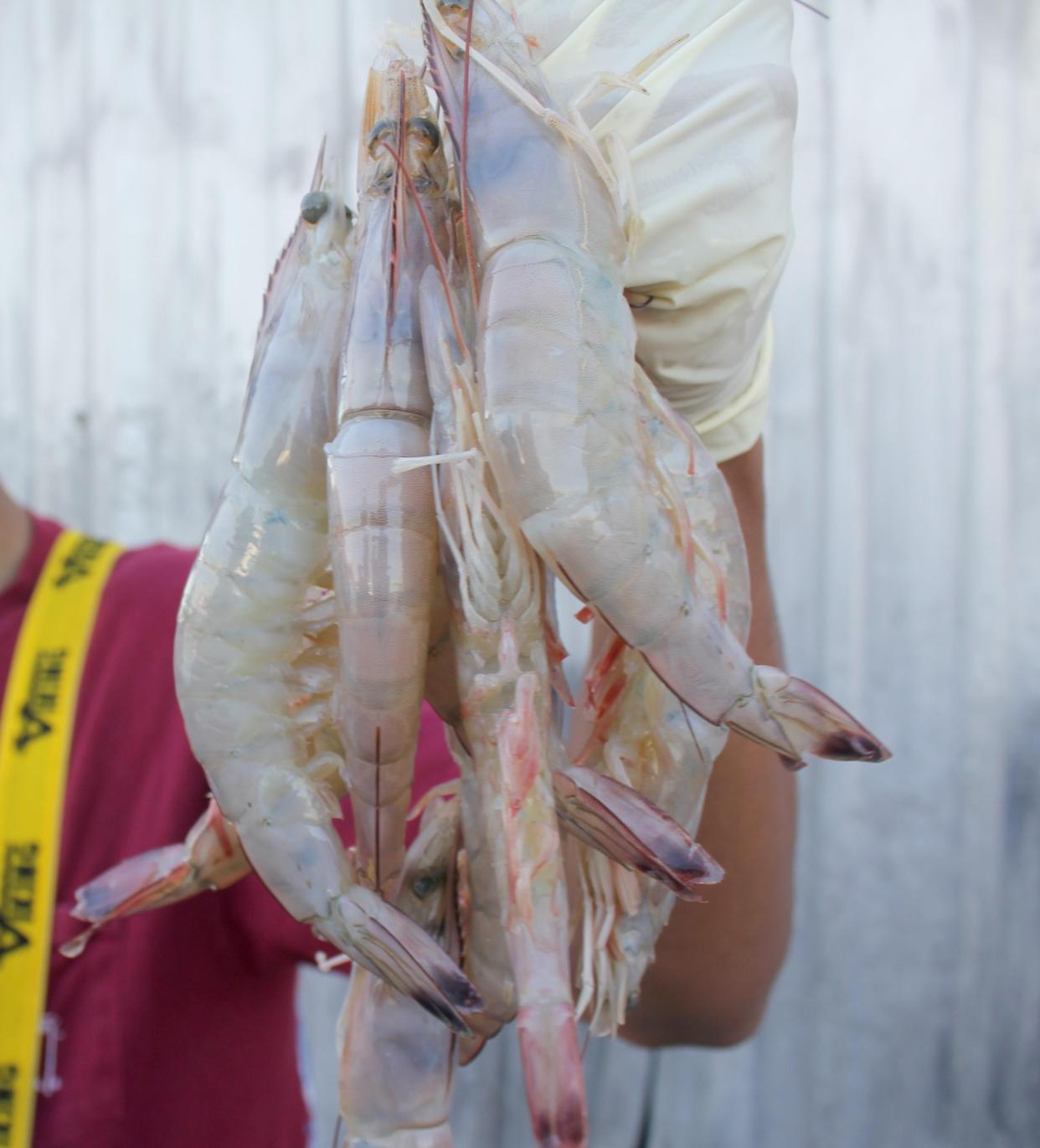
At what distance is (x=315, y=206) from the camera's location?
1.35 ft

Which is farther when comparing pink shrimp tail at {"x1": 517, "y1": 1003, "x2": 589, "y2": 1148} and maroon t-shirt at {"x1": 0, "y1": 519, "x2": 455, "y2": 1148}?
maroon t-shirt at {"x1": 0, "y1": 519, "x2": 455, "y2": 1148}

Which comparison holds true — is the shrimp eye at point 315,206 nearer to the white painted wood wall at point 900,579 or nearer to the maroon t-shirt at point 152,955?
the maroon t-shirt at point 152,955


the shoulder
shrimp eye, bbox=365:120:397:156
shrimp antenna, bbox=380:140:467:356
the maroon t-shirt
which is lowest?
the maroon t-shirt

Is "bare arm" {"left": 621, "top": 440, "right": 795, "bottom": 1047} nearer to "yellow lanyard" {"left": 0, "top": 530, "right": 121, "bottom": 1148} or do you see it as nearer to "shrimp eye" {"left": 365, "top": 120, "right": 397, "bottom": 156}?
"shrimp eye" {"left": 365, "top": 120, "right": 397, "bottom": 156}

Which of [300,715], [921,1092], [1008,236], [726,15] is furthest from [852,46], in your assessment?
[921,1092]

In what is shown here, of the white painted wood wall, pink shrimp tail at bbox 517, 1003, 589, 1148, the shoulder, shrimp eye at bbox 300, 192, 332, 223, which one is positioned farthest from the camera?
the white painted wood wall

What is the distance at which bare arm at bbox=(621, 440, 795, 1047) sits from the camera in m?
0.61

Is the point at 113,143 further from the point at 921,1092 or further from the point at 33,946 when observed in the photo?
the point at 921,1092

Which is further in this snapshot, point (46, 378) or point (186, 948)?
point (46, 378)

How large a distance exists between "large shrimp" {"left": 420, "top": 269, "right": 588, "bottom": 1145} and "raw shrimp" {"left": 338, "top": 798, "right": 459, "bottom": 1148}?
6 centimetres

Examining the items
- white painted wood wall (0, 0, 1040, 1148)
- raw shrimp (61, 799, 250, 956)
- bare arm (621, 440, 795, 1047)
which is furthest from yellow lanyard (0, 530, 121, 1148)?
white painted wood wall (0, 0, 1040, 1148)

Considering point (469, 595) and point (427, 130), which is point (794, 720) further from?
point (427, 130)

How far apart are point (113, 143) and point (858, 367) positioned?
1178mm

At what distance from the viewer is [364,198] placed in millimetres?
392
